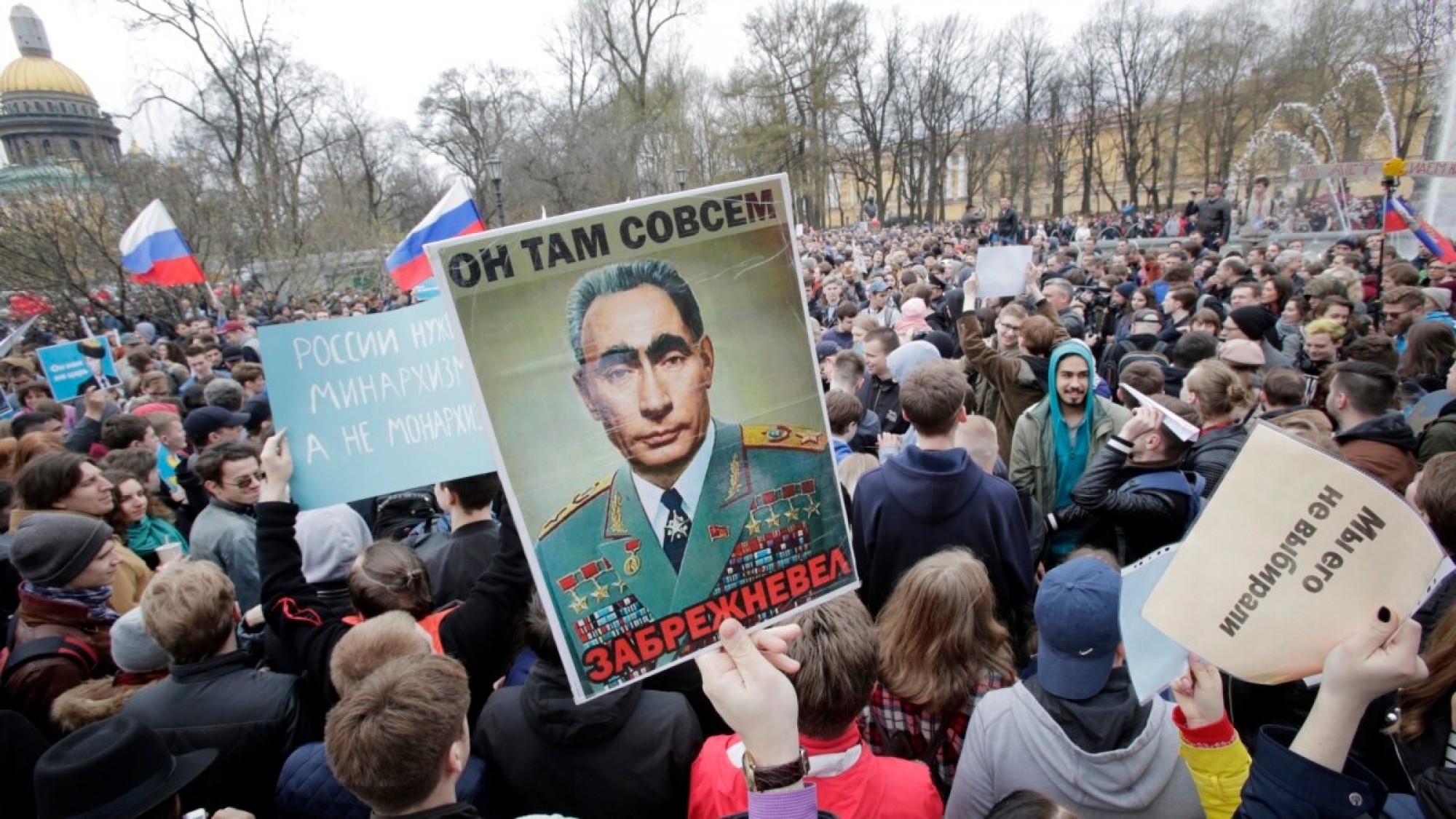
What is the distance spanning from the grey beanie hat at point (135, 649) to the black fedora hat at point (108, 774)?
2.67 feet

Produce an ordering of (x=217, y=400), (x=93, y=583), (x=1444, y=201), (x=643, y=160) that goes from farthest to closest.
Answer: (x=643, y=160) < (x=1444, y=201) < (x=217, y=400) < (x=93, y=583)

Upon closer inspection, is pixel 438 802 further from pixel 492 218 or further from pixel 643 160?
pixel 492 218

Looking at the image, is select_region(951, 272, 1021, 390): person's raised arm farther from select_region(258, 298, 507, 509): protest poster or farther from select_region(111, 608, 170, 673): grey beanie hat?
select_region(111, 608, 170, 673): grey beanie hat

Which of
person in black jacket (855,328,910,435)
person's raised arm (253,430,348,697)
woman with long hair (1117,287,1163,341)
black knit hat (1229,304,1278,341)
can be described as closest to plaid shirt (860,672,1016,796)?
person's raised arm (253,430,348,697)

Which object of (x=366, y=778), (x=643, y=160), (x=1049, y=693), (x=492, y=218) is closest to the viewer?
(x=366, y=778)

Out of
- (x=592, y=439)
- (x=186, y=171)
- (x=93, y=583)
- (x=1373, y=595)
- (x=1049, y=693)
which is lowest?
(x=1049, y=693)

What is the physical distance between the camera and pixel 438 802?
1849 mm

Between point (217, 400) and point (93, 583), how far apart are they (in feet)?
13.3

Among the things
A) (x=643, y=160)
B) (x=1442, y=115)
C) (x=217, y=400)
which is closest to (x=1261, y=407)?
(x=217, y=400)

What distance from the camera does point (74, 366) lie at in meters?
8.87

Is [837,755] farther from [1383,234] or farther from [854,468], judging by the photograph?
[1383,234]

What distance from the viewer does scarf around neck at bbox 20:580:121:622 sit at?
10.0 feet

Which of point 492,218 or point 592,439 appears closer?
point 592,439

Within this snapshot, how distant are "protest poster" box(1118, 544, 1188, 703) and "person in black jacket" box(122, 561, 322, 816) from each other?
2562 mm
